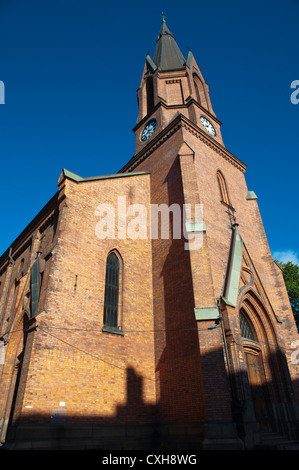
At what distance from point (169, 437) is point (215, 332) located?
3.75m

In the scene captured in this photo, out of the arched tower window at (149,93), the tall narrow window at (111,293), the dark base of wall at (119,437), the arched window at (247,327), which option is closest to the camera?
the dark base of wall at (119,437)

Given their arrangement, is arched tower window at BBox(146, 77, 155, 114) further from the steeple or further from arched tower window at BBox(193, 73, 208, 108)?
arched tower window at BBox(193, 73, 208, 108)

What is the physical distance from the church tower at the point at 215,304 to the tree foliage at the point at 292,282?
916 centimetres

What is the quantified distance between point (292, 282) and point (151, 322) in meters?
15.8

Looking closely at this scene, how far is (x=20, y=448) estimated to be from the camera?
8172 millimetres

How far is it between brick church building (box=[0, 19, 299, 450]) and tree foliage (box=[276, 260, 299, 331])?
9.18m

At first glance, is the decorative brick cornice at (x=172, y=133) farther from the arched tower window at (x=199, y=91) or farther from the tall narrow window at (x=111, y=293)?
the tall narrow window at (x=111, y=293)

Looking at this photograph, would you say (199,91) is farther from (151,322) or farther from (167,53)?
(151,322)

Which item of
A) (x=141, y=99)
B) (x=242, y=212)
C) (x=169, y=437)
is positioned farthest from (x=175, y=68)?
(x=169, y=437)

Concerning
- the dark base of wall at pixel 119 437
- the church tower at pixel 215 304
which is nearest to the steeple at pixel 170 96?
the church tower at pixel 215 304

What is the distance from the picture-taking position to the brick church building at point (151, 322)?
9594 millimetres

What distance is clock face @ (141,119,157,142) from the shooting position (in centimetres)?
2081

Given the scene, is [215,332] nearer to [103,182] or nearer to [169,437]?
[169,437]

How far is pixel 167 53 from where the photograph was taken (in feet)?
83.7
